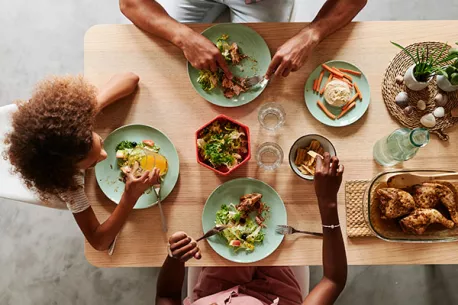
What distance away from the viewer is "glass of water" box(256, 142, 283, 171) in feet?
4.80

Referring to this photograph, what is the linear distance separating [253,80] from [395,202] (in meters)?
0.65

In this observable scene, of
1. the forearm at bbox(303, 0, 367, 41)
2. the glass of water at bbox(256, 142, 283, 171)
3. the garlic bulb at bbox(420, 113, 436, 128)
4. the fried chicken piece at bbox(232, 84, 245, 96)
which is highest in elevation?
the forearm at bbox(303, 0, 367, 41)

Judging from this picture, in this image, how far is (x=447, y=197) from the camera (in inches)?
51.5

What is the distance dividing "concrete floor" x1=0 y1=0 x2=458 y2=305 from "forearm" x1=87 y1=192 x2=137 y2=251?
3.38 feet

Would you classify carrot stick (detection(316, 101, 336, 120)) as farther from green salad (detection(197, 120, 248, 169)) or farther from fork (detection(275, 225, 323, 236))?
fork (detection(275, 225, 323, 236))

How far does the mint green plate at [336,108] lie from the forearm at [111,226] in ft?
2.42

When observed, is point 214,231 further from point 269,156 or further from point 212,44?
point 212,44

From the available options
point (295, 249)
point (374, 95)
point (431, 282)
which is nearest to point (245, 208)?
point (295, 249)

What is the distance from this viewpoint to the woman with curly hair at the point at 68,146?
1222 mm

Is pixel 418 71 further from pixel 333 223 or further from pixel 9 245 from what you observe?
pixel 9 245

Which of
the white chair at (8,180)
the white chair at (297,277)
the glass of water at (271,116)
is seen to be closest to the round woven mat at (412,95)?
the glass of water at (271,116)

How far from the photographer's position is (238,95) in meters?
1.49

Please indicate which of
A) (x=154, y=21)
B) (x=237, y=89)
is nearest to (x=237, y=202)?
(x=237, y=89)

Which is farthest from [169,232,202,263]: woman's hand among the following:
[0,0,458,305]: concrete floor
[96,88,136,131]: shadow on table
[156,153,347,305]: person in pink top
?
[0,0,458,305]: concrete floor
